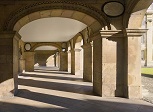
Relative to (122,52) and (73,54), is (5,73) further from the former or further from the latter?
(73,54)

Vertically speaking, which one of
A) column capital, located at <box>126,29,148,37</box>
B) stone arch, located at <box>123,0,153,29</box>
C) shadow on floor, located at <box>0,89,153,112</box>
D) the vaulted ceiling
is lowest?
shadow on floor, located at <box>0,89,153,112</box>

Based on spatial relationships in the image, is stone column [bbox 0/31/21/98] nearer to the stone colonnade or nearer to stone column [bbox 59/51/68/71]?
the stone colonnade

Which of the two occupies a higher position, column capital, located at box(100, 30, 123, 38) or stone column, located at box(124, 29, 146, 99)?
column capital, located at box(100, 30, 123, 38)

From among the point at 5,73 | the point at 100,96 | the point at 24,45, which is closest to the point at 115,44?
the point at 100,96

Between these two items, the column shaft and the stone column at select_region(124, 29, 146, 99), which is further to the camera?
the column shaft

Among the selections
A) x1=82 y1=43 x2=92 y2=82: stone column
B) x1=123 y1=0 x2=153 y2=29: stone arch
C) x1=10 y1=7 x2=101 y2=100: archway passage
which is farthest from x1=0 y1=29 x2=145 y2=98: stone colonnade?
x1=82 y1=43 x2=92 y2=82: stone column

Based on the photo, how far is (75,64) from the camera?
1363 cm

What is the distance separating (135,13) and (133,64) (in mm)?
1462

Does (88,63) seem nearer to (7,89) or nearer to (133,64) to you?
(133,64)

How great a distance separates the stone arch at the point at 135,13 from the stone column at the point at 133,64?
0.20m

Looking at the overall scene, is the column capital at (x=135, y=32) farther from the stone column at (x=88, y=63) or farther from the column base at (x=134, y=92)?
the stone column at (x=88, y=63)

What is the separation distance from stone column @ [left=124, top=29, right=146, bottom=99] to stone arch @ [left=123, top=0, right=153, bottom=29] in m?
0.20

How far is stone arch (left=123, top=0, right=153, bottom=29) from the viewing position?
4.92 meters

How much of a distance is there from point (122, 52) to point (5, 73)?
11.8 feet
